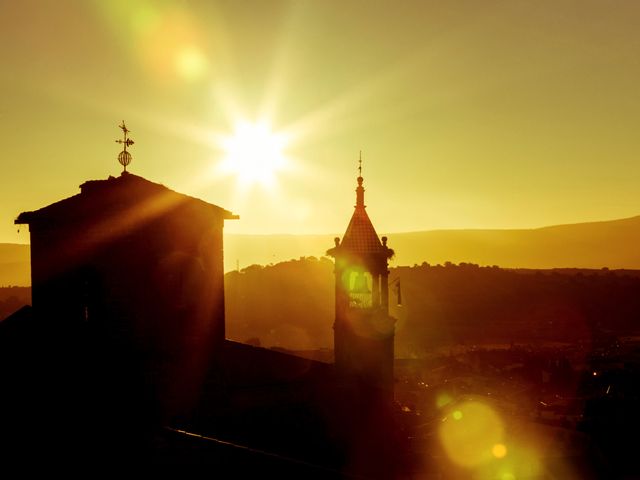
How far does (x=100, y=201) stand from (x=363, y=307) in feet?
29.9

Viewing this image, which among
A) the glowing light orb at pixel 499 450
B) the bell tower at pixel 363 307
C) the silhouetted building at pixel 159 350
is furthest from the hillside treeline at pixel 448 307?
the silhouetted building at pixel 159 350

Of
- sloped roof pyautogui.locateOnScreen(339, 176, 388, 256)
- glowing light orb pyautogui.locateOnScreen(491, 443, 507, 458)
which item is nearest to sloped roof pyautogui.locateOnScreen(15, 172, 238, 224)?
sloped roof pyautogui.locateOnScreen(339, 176, 388, 256)

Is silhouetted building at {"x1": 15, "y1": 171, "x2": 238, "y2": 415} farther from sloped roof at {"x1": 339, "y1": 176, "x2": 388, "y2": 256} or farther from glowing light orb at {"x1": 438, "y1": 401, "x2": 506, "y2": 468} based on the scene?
glowing light orb at {"x1": 438, "y1": 401, "x2": 506, "y2": 468}

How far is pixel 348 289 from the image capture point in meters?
19.1

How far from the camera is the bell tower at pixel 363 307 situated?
1798 centimetres

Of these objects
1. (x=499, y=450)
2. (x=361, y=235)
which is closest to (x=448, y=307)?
(x=499, y=450)

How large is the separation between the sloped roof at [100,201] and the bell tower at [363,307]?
6456 mm

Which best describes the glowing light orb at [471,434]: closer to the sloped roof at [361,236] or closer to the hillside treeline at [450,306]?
the sloped roof at [361,236]

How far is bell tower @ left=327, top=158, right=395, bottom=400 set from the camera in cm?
1798

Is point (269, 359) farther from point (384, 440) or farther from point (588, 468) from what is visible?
point (588, 468)

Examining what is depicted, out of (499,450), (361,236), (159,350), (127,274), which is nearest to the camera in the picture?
(127,274)

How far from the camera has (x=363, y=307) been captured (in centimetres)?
1908

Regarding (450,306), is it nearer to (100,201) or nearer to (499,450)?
(499,450)

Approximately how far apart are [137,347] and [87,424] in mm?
3998
